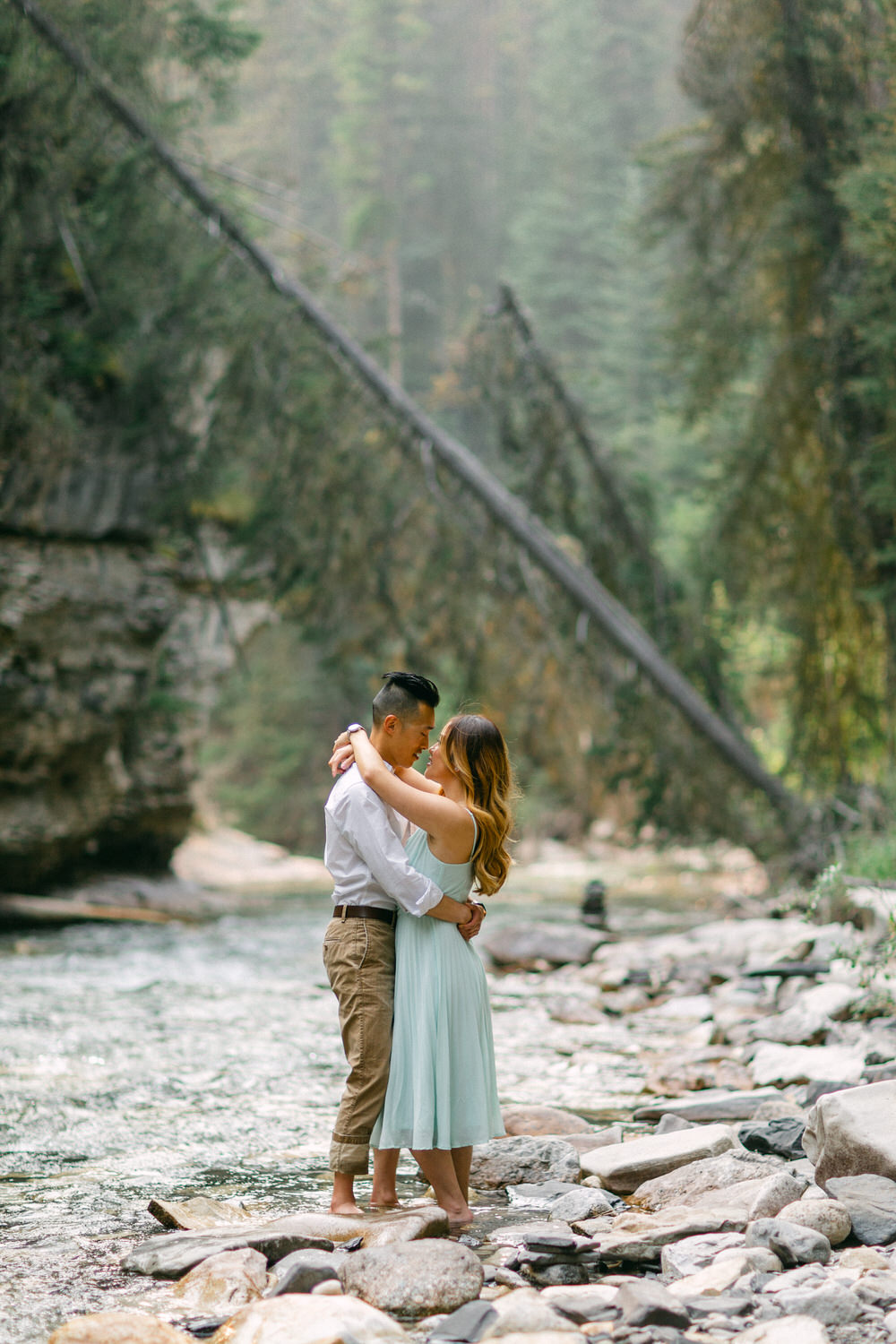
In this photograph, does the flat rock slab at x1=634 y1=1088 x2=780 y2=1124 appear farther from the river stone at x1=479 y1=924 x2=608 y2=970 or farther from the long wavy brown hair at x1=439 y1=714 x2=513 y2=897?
the river stone at x1=479 y1=924 x2=608 y2=970

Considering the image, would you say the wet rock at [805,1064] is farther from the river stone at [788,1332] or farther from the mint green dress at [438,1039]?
the river stone at [788,1332]

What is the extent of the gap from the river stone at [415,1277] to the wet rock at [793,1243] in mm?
764

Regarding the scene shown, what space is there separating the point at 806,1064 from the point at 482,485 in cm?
722

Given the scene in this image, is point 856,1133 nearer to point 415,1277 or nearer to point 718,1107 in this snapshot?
point 718,1107

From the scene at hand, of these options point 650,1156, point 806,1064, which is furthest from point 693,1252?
point 806,1064

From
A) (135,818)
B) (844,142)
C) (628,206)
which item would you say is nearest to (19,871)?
(135,818)

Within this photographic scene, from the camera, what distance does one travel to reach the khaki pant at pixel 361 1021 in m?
3.53

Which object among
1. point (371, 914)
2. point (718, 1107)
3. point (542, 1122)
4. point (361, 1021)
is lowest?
point (542, 1122)

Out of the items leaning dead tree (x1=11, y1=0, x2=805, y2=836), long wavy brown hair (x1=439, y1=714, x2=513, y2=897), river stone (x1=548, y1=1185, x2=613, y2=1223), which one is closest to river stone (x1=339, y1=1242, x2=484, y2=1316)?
river stone (x1=548, y1=1185, x2=613, y2=1223)

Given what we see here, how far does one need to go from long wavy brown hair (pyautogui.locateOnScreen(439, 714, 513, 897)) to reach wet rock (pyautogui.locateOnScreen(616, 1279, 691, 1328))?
1.30 m

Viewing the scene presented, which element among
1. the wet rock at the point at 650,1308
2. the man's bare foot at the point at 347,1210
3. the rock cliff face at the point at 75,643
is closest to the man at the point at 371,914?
the man's bare foot at the point at 347,1210

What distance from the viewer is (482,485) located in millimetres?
11258

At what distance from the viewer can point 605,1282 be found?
2945mm

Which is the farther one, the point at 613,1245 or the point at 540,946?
the point at 540,946
